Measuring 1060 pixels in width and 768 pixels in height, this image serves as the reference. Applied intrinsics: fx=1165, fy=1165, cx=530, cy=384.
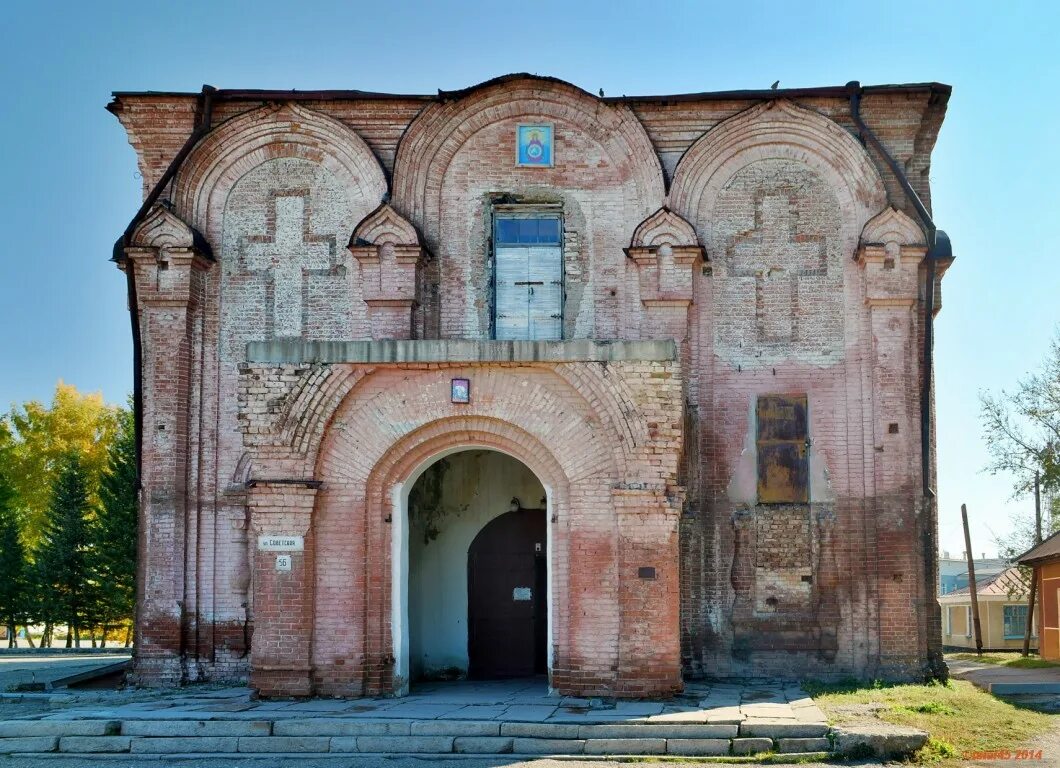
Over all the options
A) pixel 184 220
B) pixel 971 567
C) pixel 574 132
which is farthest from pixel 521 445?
pixel 971 567

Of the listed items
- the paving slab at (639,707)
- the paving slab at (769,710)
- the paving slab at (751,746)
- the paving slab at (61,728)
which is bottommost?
the paving slab at (751,746)

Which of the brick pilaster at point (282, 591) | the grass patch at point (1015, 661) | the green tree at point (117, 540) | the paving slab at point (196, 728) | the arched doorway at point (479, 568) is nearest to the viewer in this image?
the paving slab at point (196, 728)

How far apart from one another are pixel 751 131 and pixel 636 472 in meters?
5.64

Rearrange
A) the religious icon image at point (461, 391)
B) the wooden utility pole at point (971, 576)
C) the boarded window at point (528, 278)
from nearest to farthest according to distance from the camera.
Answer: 1. the religious icon image at point (461, 391)
2. the boarded window at point (528, 278)
3. the wooden utility pole at point (971, 576)

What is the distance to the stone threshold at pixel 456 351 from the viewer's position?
12.9m

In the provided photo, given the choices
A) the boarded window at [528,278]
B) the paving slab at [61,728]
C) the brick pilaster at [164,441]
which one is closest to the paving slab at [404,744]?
the paving slab at [61,728]

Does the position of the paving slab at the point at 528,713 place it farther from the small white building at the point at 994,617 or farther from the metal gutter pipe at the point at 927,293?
the small white building at the point at 994,617

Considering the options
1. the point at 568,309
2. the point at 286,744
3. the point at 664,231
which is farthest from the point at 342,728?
the point at 664,231

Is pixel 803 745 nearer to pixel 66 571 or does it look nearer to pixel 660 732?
pixel 660 732

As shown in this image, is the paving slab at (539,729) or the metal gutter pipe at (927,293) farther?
the metal gutter pipe at (927,293)

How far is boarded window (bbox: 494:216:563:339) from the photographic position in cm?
1575

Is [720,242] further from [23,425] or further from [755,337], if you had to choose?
[23,425]

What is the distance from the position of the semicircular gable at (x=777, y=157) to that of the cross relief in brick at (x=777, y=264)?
1.59 ft

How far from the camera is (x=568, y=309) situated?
15.7 meters
